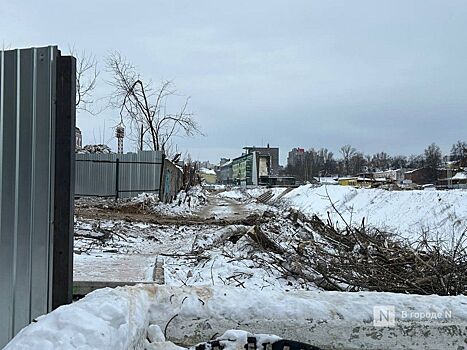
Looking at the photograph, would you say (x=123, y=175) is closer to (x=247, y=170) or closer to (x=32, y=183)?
(x=32, y=183)

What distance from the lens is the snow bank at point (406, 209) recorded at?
1758 centimetres

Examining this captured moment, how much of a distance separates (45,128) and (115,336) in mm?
1833

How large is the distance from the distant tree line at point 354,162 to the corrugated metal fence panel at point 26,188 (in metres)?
68.6

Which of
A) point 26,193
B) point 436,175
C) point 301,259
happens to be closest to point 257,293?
point 26,193

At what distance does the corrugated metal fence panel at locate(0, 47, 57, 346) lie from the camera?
124 inches

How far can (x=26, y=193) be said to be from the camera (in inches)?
125

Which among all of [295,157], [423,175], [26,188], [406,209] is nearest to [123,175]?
[406,209]

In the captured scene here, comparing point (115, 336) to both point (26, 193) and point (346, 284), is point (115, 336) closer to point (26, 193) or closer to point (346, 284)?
point (26, 193)

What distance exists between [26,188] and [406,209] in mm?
21015

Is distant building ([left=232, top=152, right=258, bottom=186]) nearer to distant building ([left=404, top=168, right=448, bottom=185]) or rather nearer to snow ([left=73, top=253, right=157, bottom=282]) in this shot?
distant building ([left=404, top=168, right=448, bottom=185])

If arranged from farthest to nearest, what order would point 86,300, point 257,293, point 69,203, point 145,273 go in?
point 145,273
point 69,203
point 257,293
point 86,300

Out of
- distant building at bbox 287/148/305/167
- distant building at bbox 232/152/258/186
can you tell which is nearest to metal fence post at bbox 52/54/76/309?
distant building at bbox 232/152/258/186

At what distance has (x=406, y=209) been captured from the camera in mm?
21500


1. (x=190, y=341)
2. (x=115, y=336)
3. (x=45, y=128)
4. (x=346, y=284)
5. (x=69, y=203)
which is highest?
(x=45, y=128)
